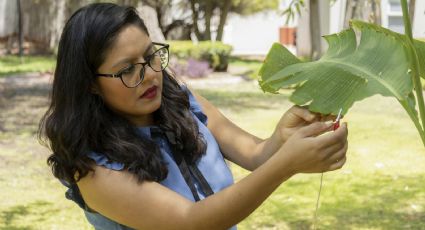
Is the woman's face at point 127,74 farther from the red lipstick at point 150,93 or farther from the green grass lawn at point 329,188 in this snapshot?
the green grass lawn at point 329,188

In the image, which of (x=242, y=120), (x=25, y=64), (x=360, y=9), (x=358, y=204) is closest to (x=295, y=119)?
(x=358, y=204)

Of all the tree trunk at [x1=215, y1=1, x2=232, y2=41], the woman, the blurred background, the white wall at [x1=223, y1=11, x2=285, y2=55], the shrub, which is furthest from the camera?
the white wall at [x1=223, y1=11, x2=285, y2=55]

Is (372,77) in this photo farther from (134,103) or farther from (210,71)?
(210,71)

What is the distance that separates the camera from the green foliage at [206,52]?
15.7m

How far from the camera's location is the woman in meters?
1.91

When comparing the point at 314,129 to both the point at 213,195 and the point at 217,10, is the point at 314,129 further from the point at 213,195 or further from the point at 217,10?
the point at 217,10

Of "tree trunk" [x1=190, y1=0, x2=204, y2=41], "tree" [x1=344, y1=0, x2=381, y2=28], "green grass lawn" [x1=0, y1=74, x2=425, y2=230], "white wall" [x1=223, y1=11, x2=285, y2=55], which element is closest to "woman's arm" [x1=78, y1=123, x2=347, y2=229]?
"green grass lawn" [x1=0, y1=74, x2=425, y2=230]

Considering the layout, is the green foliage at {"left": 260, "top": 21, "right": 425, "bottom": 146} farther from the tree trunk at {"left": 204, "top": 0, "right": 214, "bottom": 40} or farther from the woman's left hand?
the tree trunk at {"left": 204, "top": 0, "right": 214, "bottom": 40}

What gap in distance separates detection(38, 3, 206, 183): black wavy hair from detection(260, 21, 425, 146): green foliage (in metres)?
0.41

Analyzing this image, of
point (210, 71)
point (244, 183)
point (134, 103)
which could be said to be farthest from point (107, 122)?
point (210, 71)

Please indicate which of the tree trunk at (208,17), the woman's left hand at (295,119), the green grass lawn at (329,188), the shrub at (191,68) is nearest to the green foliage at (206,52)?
the shrub at (191,68)

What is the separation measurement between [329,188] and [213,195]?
404 cm

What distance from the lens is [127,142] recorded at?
205 centimetres

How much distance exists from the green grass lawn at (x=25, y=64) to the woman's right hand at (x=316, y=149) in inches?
547
